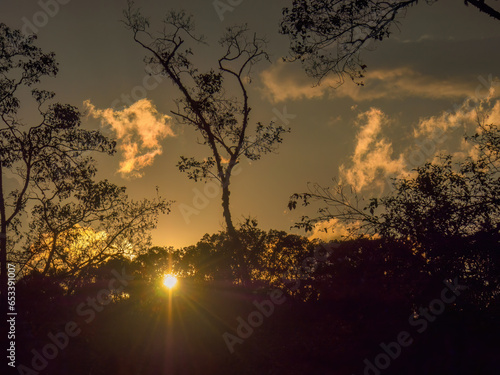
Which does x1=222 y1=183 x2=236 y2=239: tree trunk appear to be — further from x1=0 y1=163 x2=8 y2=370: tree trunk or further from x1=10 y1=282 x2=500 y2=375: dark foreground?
x1=0 y1=163 x2=8 y2=370: tree trunk

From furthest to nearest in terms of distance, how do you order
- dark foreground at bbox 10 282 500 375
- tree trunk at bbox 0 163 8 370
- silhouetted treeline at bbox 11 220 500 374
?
tree trunk at bbox 0 163 8 370 < dark foreground at bbox 10 282 500 375 < silhouetted treeline at bbox 11 220 500 374

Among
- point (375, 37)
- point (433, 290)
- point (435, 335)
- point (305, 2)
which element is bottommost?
point (435, 335)

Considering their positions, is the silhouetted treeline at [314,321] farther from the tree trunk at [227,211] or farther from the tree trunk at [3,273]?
the tree trunk at [227,211]

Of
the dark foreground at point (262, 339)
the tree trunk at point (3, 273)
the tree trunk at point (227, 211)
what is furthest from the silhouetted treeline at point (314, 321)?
the tree trunk at point (227, 211)

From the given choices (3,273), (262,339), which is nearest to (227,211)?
(262,339)

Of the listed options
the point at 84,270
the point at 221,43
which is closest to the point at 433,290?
the point at 221,43

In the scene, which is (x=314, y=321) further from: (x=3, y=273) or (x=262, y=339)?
(x=3, y=273)

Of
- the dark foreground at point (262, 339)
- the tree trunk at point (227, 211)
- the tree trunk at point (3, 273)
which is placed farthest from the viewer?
the tree trunk at point (227, 211)

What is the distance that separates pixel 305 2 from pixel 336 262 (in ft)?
29.9

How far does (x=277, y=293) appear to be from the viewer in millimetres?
17203

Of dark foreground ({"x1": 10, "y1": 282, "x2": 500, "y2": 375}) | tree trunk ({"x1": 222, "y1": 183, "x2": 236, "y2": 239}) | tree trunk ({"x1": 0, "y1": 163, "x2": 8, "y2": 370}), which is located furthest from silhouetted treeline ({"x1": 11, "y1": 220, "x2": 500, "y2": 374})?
tree trunk ({"x1": 222, "y1": 183, "x2": 236, "y2": 239})

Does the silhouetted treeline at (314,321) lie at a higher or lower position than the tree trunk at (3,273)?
lower

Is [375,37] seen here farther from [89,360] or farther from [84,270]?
[84,270]

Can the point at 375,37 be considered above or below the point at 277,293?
above
